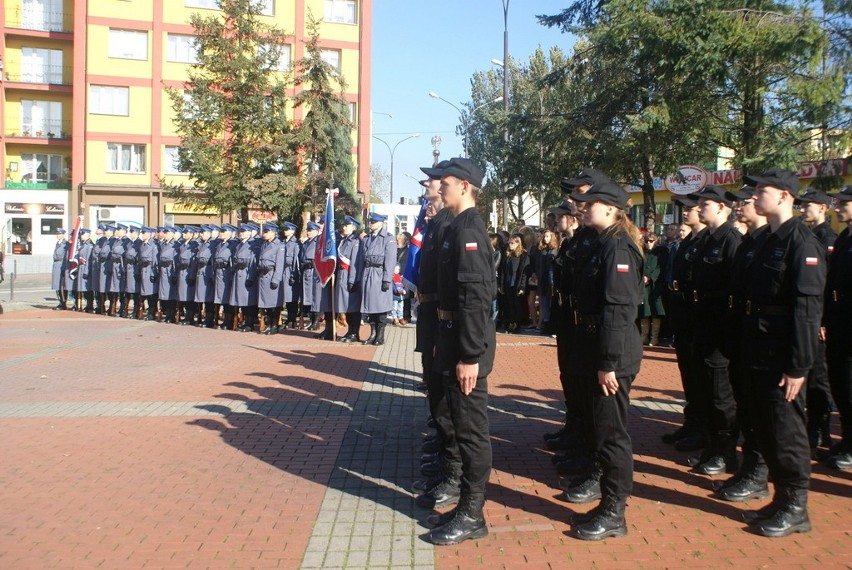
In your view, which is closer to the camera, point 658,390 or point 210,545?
point 210,545

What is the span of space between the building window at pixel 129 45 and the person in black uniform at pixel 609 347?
141 feet

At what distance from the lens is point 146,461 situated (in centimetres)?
636

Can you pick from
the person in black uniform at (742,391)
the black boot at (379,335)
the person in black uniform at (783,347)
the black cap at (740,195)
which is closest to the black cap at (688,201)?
the black cap at (740,195)

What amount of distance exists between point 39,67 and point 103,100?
6061 millimetres

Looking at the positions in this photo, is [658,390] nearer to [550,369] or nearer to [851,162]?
[550,369]

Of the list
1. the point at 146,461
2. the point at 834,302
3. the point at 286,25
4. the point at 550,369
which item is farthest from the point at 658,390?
the point at 286,25

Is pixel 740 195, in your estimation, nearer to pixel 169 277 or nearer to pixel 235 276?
pixel 235 276

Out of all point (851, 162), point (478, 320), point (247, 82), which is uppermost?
point (247, 82)

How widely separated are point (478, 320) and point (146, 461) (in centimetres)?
327

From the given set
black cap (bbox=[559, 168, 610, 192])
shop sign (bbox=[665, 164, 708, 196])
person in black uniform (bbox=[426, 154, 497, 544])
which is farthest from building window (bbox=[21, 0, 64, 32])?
person in black uniform (bbox=[426, 154, 497, 544])

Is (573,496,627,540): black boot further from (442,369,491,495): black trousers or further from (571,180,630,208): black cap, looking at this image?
(571,180,630,208): black cap

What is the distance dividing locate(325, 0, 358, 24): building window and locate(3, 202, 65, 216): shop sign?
18.9 metres

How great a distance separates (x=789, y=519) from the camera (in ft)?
15.6

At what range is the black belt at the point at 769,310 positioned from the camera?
16.0ft
